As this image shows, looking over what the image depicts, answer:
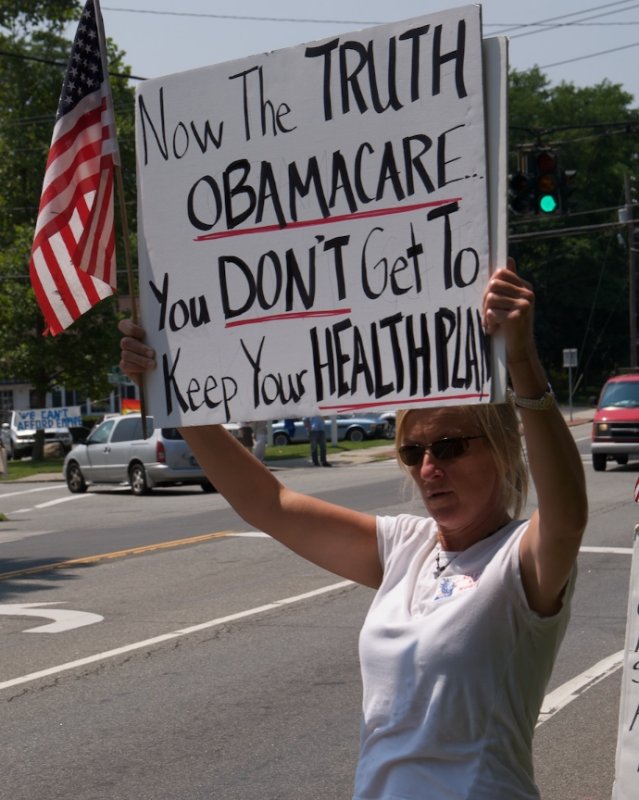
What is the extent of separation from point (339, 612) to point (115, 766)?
14.7 ft

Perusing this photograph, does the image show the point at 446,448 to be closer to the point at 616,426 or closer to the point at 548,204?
the point at 548,204

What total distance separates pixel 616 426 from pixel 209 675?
19528mm

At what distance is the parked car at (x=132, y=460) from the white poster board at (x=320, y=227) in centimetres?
2250

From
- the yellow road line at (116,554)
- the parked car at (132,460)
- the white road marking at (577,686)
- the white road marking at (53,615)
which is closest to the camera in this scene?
the white road marking at (577,686)

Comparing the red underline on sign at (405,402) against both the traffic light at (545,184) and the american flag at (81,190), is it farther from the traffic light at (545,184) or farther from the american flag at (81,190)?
the traffic light at (545,184)

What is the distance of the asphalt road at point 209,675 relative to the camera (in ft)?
20.3

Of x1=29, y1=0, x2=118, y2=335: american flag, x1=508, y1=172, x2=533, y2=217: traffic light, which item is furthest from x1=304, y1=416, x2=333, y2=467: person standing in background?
x1=29, y1=0, x2=118, y2=335: american flag

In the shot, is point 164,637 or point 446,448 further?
point 164,637

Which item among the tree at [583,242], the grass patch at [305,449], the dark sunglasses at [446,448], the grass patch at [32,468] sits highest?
the tree at [583,242]

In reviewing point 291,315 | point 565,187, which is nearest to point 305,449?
point 565,187

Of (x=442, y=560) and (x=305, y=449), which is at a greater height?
(x=442, y=560)

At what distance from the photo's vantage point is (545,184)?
21.0 metres

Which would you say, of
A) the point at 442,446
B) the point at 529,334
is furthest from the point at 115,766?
the point at 529,334

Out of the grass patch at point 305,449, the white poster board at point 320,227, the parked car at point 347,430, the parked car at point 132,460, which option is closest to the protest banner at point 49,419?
the grass patch at point 305,449
